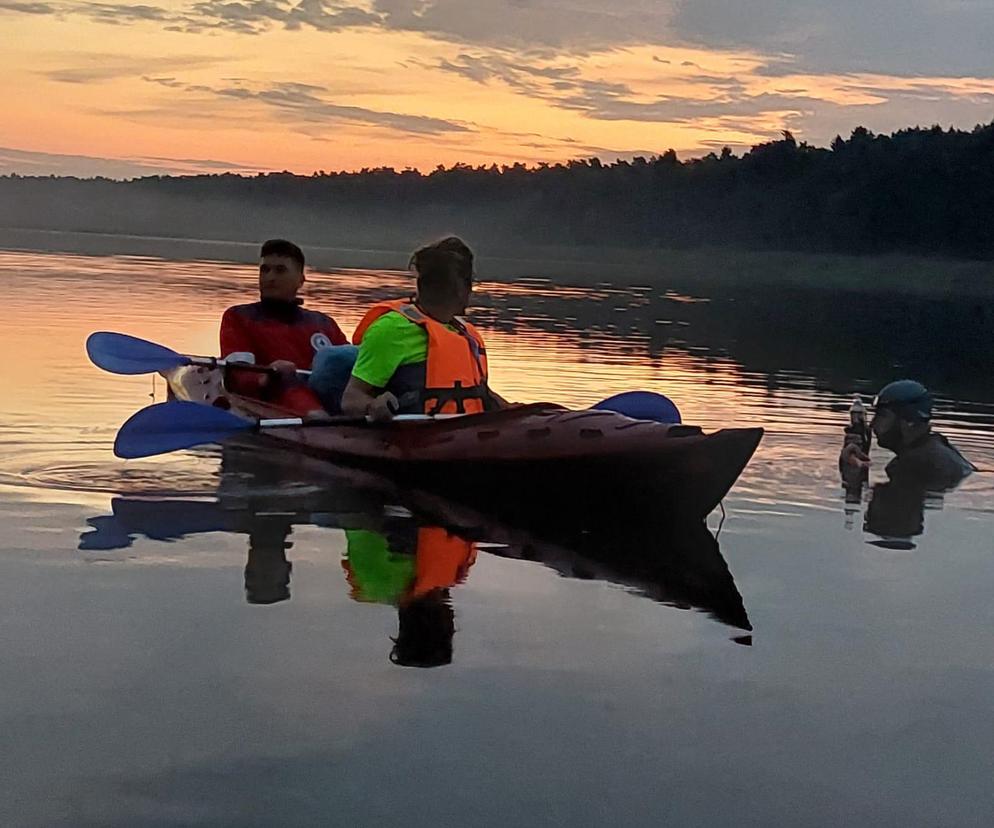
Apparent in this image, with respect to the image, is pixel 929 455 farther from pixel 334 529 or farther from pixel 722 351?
pixel 722 351

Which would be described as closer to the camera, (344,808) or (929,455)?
(344,808)

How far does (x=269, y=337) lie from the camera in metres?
9.27

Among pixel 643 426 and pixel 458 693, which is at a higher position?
pixel 643 426

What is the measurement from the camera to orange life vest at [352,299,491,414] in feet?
23.2

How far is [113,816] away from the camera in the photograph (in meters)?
3.38

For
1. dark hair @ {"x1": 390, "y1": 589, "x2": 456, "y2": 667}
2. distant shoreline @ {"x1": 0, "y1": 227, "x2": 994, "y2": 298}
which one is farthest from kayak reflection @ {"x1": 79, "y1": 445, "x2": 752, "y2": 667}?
distant shoreline @ {"x1": 0, "y1": 227, "x2": 994, "y2": 298}

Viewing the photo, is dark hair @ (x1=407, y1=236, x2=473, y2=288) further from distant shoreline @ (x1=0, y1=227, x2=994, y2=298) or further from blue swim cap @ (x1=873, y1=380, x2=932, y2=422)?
distant shoreline @ (x1=0, y1=227, x2=994, y2=298)

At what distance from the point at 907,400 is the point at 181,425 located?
440 centimetres

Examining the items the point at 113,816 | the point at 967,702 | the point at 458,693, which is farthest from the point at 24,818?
the point at 967,702

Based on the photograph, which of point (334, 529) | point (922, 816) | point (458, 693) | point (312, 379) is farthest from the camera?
point (312, 379)

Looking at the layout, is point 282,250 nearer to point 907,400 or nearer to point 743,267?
point 907,400

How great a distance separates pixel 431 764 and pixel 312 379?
17.0 feet

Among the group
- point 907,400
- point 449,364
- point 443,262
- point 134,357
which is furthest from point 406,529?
point 134,357

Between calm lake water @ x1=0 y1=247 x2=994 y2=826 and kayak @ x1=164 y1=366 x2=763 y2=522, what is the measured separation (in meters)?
0.21
